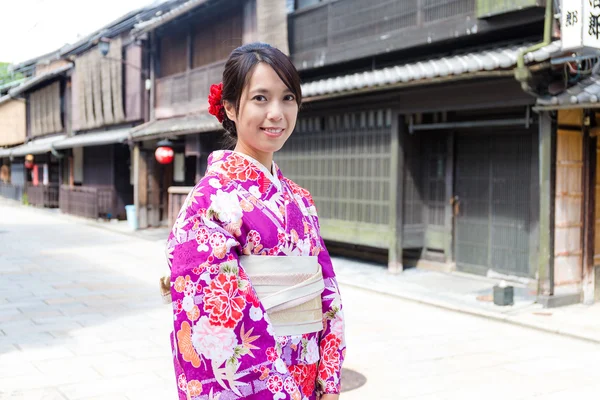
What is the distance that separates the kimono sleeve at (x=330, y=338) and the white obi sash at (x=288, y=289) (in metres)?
0.09

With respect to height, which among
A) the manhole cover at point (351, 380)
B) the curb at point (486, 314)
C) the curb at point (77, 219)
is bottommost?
the manhole cover at point (351, 380)

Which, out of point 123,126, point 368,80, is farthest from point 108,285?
point 123,126

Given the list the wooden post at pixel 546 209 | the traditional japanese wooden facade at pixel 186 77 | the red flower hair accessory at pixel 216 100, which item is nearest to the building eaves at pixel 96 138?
the traditional japanese wooden facade at pixel 186 77

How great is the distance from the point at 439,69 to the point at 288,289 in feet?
23.9

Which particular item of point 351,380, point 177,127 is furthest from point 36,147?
→ point 351,380

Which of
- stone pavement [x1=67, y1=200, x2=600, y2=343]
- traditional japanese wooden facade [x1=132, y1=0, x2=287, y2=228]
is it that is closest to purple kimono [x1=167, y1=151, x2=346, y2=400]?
stone pavement [x1=67, y1=200, x2=600, y2=343]

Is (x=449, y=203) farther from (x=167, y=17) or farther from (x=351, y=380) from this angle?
(x=167, y=17)

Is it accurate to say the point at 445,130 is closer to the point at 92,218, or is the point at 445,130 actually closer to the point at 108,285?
the point at 108,285

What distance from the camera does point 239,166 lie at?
2.34 meters

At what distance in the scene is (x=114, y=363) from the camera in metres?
5.62

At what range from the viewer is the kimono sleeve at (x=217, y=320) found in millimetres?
2117

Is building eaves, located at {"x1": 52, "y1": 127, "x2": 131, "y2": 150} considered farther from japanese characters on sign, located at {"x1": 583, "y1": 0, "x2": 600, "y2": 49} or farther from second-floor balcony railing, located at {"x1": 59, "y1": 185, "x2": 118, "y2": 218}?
japanese characters on sign, located at {"x1": 583, "y1": 0, "x2": 600, "y2": 49}

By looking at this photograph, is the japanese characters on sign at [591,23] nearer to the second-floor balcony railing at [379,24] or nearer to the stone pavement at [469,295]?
the second-floor balcony railing at [379,24]

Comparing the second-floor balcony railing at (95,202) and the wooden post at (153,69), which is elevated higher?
the wooden post at (153,69)
